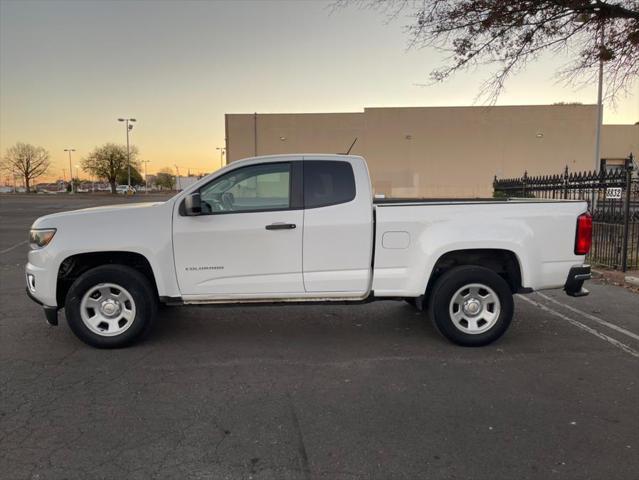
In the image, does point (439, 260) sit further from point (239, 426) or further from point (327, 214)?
point (239, 426)

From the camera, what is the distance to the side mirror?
4.62 m

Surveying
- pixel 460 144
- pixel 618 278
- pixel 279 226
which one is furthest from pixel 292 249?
pixel 460 144

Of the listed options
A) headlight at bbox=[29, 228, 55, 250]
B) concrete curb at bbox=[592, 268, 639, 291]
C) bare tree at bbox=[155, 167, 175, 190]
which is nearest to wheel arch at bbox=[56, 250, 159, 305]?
headlight at bbox=[29, 228, 55, 250]

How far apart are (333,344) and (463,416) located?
1823mm

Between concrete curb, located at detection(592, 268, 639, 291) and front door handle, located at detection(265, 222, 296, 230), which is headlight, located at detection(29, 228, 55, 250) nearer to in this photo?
front door handle, located at detection(265, 222, 296, 230)

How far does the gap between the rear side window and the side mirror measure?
1.05 meters

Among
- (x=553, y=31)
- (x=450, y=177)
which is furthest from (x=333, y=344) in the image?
(x=450, y=177)

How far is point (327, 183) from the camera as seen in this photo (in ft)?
16.2

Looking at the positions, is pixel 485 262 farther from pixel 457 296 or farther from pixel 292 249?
pixel 292 249

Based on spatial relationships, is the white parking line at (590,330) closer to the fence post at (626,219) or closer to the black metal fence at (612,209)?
the fence post at (626,219)

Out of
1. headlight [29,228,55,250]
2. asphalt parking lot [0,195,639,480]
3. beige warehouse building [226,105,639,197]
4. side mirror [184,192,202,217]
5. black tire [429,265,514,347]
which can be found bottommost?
asphalt parking lot [0,195,639,480]

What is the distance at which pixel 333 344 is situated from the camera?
5.07 m

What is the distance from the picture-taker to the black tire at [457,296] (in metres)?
4.88

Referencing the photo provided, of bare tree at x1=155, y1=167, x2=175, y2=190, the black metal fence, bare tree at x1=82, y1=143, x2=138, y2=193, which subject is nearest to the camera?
the black metal fence
